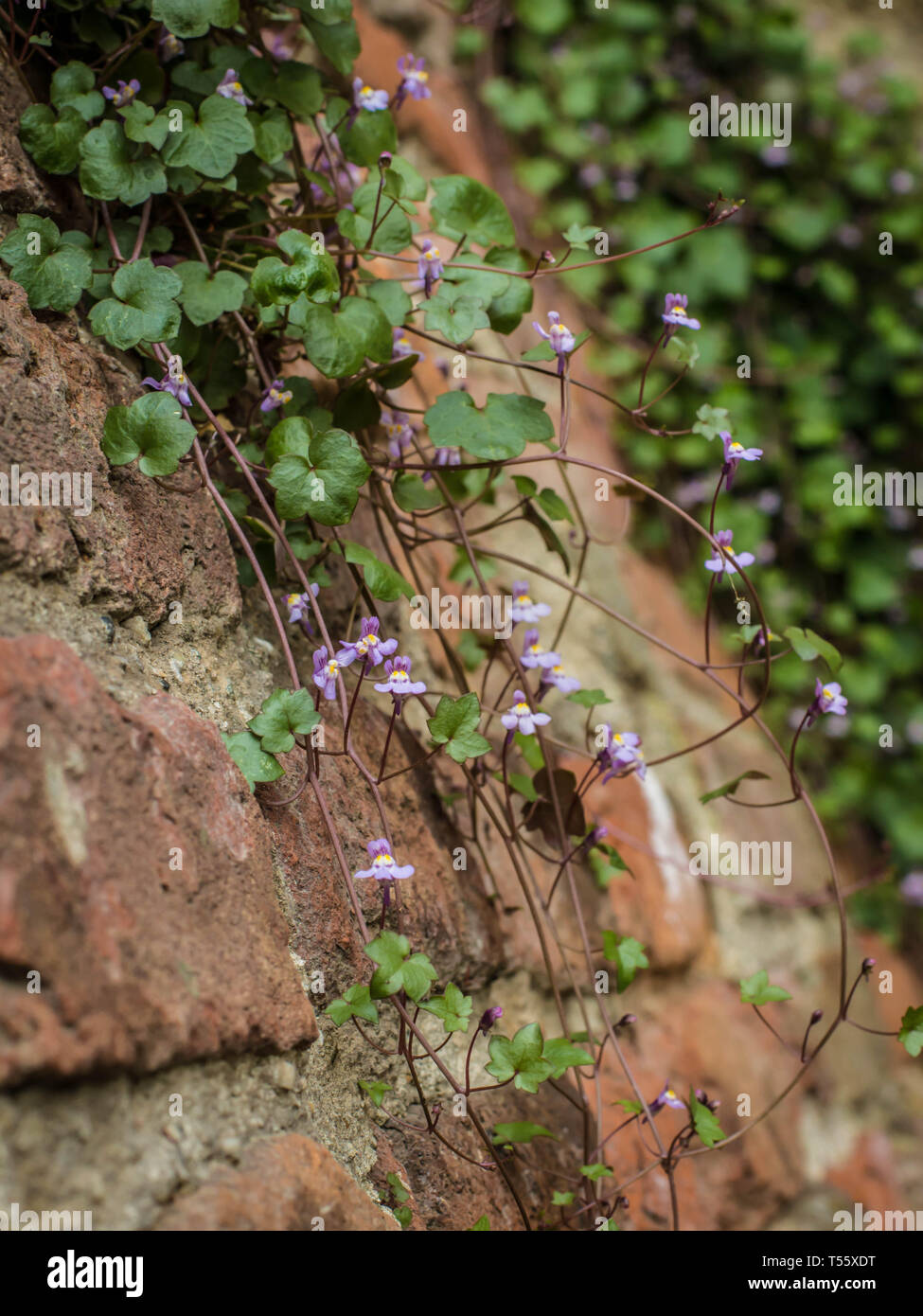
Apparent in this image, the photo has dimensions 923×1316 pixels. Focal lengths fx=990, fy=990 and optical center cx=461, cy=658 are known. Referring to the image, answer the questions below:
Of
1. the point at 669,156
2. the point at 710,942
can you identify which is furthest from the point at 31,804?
the point at 669,156

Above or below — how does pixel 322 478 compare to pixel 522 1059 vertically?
above

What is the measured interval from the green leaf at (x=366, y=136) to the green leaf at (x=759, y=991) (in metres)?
1.25

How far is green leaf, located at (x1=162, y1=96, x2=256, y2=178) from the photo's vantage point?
118cm

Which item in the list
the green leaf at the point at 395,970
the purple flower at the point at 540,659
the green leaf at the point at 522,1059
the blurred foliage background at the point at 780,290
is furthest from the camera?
the blurred foliage background at the point at 780,290

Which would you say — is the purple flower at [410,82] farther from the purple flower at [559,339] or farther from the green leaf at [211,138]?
the purple flower at [559,339]

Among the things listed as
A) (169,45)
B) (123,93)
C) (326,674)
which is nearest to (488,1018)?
(326,674)

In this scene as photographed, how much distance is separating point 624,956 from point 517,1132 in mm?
295

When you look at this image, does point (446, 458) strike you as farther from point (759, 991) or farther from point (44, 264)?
point (759, 991)

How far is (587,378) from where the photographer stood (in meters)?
2.50

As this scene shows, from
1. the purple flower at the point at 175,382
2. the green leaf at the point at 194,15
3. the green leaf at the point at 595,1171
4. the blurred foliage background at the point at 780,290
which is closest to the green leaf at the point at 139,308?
the purple flower at the point at 175,382

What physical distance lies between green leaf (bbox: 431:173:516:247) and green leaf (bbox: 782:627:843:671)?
66 centimetres

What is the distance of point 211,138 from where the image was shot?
3.91ft

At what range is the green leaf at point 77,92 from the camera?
3.82ft
